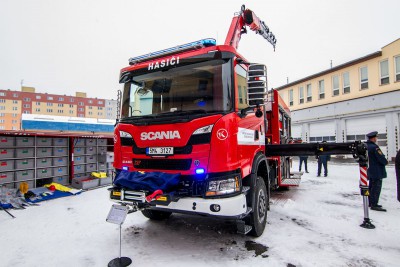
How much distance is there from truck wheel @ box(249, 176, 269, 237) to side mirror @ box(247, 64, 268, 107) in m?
1.49

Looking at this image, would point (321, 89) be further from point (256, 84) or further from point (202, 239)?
point (202, 239)

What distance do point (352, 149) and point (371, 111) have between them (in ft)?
44.9

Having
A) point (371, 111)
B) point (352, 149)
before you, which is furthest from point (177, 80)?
point (371, 111)

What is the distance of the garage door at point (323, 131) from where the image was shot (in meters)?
19.3

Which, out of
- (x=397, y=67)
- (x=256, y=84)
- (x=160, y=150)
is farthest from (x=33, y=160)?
(x=397, y=67)

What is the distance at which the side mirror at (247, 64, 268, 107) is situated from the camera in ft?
12.1

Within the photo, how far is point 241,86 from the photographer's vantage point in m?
3.85

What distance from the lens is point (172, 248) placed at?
12.6 ft

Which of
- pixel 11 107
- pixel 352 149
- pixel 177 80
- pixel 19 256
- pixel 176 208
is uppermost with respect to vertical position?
pixel 11 107

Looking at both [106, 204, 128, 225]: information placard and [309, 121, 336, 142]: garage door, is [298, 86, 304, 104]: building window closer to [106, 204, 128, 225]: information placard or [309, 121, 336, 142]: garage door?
[309, 121, 336, 142]: garage door

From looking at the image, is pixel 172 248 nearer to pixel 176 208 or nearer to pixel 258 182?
pixel 176 208

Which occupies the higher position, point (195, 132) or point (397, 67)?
point (397, 67)

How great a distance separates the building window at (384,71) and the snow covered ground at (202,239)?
13232mm

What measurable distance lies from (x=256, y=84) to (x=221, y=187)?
1.70 metres
